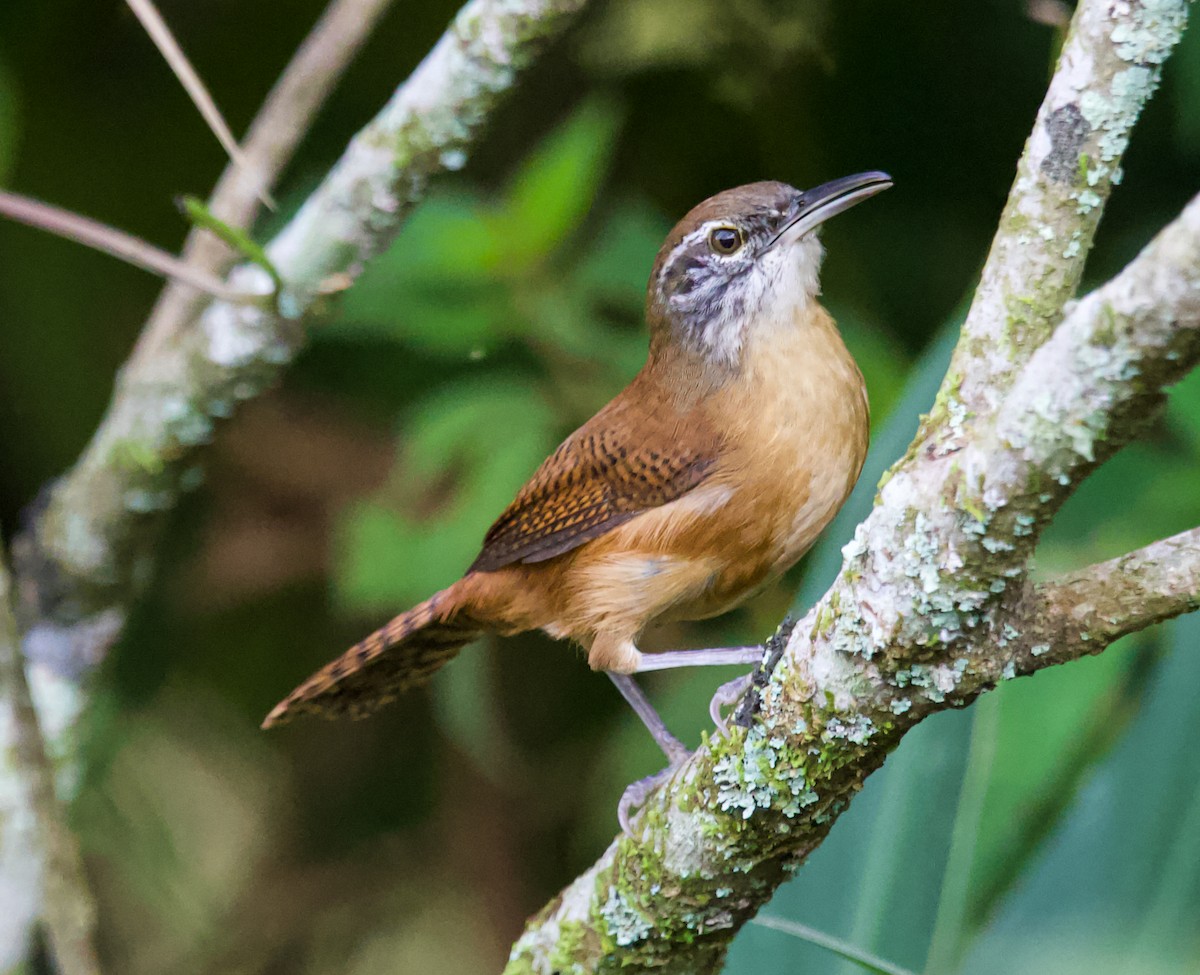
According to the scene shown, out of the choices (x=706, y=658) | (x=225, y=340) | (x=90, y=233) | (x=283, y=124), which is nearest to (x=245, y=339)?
(x=225, y=340)

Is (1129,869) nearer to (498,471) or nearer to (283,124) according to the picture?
(498,471)

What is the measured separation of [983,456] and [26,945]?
7.59 feet

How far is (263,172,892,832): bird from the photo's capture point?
181cm

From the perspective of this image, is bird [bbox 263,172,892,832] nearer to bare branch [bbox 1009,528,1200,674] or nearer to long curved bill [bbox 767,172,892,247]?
long curved bill [bbox 767,172,892,247]

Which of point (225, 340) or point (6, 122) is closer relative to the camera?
point (225, 340)

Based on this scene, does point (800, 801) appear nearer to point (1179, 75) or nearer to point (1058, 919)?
point (1058, 919)

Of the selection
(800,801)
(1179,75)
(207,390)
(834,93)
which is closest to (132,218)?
(207,390)

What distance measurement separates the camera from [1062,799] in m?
2.33

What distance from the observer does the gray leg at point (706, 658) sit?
5.59 ft

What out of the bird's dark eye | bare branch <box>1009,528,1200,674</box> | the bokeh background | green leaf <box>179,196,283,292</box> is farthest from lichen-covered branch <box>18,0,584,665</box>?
bare branch <box>1009,528,1200,674</box>

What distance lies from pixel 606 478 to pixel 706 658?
0.36 m

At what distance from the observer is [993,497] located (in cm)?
101

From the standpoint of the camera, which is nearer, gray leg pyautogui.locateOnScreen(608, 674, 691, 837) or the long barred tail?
gray leg pyautogui.locateOnScreen(608, 674, 691, 837)

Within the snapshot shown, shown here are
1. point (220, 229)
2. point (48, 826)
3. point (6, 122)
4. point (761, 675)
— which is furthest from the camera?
point (6, 122)
